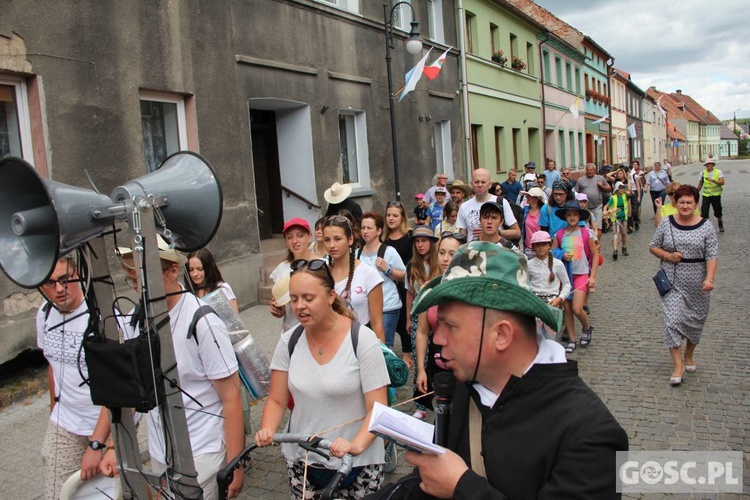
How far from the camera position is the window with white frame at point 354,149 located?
558 inches

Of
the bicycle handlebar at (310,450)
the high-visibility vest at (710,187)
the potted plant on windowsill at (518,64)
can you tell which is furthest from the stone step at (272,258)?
the potted plant on windowsill at (518,64)

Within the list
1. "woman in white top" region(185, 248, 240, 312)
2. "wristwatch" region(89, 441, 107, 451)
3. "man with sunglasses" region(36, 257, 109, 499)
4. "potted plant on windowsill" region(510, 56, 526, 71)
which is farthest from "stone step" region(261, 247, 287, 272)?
"potted plant on windowsill" region(510, 56, 526, 71)

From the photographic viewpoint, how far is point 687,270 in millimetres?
6012

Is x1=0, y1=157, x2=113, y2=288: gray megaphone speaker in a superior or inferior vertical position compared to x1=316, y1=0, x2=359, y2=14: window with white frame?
inferior

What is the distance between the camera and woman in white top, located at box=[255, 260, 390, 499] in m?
3.05

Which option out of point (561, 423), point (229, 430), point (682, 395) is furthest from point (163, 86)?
point (561, 423)

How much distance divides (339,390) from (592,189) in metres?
11.9

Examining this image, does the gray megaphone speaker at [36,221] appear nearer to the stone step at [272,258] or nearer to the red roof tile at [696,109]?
the stone step at [272,258]

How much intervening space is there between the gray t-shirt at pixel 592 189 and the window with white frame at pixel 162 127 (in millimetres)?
8586

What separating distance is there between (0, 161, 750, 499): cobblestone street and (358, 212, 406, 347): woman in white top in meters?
0.76

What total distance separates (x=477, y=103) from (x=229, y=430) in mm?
A: 19574

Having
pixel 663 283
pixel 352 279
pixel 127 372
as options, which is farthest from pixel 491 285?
pixel 663 283

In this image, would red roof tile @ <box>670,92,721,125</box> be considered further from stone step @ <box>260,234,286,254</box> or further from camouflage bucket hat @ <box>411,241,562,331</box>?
camouflage bucket hat @ <box>411,241,562,331</box>

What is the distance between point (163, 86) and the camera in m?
8.78
